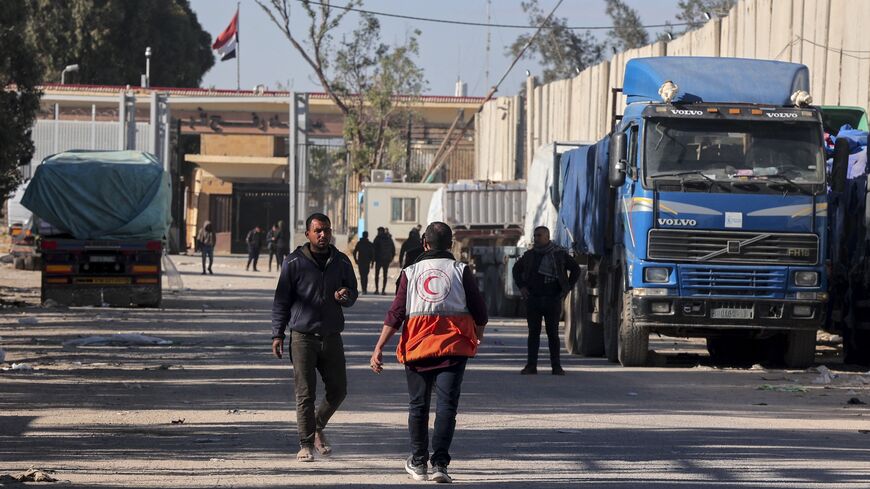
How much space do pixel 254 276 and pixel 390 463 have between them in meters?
39.0

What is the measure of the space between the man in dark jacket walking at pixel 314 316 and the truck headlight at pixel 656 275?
25.9 ft

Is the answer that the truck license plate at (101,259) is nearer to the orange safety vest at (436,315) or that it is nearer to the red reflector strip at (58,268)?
the red reflector strip at (58,268)

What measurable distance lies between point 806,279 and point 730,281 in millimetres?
942

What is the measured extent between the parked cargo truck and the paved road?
28.1 ft

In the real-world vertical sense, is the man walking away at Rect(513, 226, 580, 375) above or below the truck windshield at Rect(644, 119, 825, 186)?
below

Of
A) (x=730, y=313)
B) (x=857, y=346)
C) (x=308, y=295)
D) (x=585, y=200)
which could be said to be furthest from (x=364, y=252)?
(x=308, y=295)

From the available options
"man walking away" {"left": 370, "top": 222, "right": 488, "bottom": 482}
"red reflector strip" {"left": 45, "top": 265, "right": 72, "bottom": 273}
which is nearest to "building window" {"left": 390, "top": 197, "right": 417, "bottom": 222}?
"red reflector strip" {"left": 45, "top": 265, "right": 72, "bottom": 273}

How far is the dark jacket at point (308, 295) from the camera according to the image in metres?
11.3

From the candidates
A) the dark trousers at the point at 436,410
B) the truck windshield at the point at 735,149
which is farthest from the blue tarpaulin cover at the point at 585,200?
the dark trousers at the point at 436,410

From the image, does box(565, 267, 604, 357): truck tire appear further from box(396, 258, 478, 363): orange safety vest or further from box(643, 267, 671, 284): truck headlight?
box(396, 258, 478, 363): orange safety vest

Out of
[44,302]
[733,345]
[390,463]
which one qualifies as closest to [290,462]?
[390,463]

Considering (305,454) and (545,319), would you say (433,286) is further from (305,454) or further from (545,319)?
(545,319)

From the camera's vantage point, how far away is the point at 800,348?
64.2 ft

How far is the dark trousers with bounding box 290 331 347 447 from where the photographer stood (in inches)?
442
